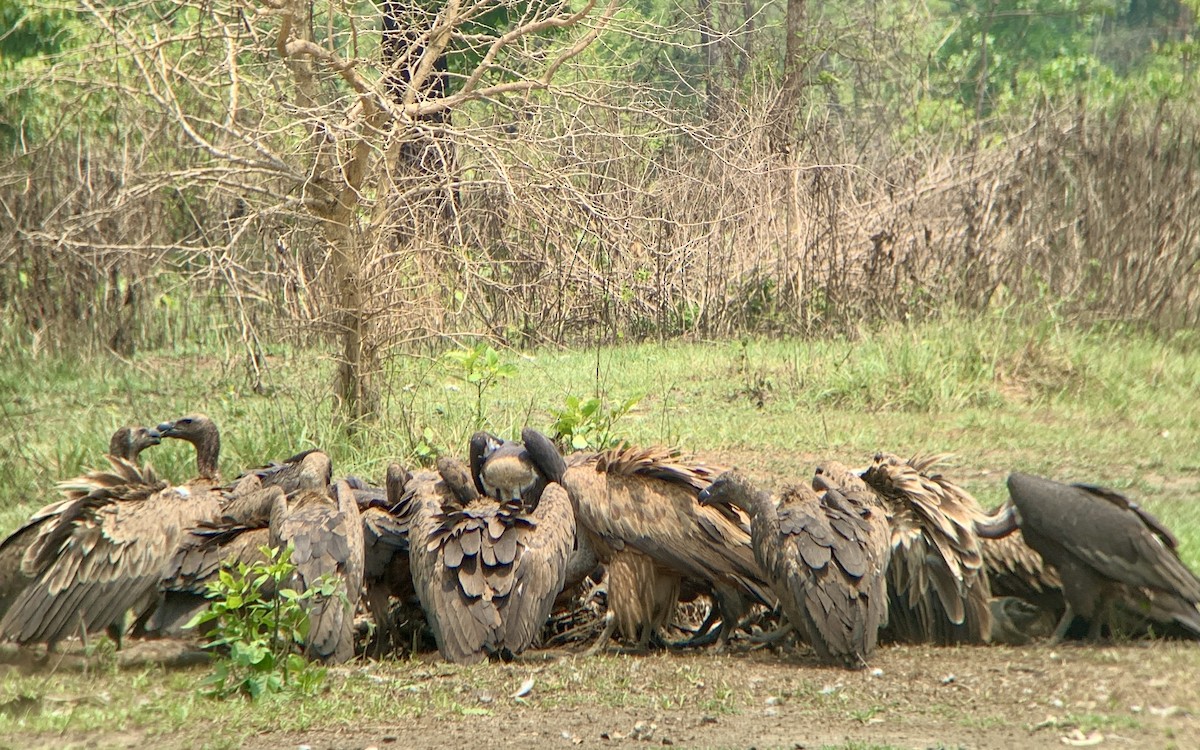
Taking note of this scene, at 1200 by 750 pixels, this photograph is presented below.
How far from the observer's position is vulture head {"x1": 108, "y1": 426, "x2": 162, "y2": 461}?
21.6 feet

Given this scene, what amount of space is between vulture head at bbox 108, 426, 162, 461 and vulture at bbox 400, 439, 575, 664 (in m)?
2.09

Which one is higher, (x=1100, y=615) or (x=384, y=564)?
(x=384, y=564)

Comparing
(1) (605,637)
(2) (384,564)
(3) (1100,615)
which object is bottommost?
(1) (605,637)

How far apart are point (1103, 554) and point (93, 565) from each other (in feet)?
13.5

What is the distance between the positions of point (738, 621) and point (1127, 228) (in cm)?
818

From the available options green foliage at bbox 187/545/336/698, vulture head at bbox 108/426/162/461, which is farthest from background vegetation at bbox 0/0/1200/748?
vulture head at bbox 108/426/162/461

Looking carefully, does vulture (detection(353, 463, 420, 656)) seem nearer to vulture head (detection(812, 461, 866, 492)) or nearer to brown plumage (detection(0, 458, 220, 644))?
brown plumage (detection(0, 458, 220, 644))

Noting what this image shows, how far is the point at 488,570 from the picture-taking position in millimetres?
4945

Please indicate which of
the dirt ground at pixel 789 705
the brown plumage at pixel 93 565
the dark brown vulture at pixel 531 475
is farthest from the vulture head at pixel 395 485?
the dirt ground at pixel 789 705

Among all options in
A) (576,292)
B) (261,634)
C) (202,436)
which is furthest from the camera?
(576,292)

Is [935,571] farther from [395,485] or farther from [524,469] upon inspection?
[395,485]

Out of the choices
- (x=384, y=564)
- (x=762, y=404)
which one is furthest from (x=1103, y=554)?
(x=762, y=404)

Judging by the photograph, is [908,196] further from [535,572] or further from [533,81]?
[535,572]

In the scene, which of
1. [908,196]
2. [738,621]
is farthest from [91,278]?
[738,621]
